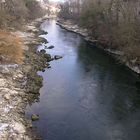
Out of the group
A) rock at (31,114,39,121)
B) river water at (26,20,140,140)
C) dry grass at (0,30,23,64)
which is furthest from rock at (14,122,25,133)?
dry grass at (0,30,23,64)

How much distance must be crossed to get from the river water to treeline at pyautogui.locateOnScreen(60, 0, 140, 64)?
2.96m

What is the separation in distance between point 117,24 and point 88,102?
2331 cm

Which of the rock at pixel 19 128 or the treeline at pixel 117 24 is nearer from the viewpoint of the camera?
the rock at pixel 19 128

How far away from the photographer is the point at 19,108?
2216 cm

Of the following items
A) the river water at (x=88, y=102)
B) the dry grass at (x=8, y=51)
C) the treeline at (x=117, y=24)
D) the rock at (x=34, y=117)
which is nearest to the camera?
the river water at (x=88, y=102)

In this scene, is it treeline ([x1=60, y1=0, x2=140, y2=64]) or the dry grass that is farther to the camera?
treeline ([x1=60, y1=0, x2=140, y2=64])

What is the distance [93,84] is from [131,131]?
30.9ft

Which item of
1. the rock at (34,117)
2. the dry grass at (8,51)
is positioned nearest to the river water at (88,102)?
the rock at (34,117)

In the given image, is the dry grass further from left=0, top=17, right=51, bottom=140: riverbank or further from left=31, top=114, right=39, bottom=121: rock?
left=31, top=114, right=39, bottom=121: rock

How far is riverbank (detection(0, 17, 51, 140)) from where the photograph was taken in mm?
18844

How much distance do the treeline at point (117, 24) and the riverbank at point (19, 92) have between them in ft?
33.3

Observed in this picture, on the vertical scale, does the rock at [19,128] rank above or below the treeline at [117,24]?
below

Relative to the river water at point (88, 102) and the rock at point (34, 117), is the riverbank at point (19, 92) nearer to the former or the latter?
the rock at point (34, 117)

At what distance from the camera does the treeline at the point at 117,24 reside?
123 feet
